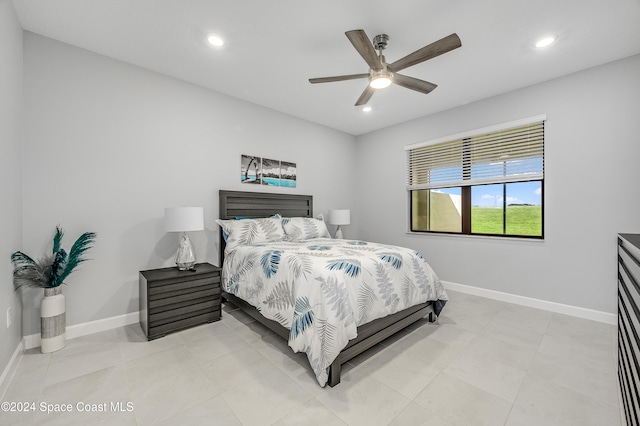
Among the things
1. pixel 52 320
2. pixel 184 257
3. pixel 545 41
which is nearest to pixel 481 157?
pixel 545 41

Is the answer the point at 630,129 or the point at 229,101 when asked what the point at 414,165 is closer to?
the point at 630,129

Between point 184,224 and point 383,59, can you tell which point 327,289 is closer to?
point 184,224

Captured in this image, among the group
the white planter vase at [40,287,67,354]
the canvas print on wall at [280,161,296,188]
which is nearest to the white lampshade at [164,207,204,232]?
the white planter vase at [40,287,67,354]

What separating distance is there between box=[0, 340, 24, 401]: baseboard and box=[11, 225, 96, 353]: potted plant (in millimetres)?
137

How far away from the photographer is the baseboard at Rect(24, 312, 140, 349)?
7.61ft

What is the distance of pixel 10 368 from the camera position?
6.35ft

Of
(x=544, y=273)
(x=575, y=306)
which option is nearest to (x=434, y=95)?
(x=544, y=273)

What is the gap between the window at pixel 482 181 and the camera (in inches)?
134

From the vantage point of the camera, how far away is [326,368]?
1832 mm

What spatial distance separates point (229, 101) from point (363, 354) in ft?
11.4

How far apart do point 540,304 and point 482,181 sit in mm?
1691

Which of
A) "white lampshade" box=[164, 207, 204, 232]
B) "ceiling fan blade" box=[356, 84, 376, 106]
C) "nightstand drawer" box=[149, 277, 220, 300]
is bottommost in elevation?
"nightstand drawer" box=[149, 277, 220, 300]

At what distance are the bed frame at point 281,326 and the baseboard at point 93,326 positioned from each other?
98 cm

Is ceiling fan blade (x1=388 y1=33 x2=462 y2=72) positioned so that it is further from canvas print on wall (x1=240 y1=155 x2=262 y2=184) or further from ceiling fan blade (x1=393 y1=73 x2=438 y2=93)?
canvas print on wall (x1=240 y1=155 x2=262 y2=184)
